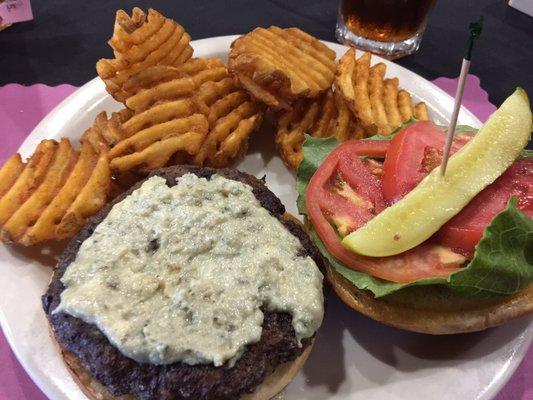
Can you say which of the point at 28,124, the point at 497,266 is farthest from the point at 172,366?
the point at 28,124

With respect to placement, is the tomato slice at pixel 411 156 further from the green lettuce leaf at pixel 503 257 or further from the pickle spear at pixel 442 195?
the green lettuce leaf at pixel 503 257

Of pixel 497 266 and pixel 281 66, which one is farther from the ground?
pixel 281 66

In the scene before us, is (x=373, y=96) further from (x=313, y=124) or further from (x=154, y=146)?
(x=154, y=146)

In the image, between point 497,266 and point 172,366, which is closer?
point 172,366

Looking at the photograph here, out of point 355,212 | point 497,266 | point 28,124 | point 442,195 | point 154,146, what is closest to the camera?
point 497,266

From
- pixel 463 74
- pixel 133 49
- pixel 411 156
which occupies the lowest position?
pixel 411 156

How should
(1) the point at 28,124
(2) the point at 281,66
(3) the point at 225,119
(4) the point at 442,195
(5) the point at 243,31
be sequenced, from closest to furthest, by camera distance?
(4) the point at 442,195, (3) the point at 225,119, (2) the point at 281,66, (1) the point at 28,124, (5) the point at 243,31

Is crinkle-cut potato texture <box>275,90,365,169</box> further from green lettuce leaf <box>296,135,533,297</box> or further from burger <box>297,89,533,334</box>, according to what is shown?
green lettuce leaf <box>296,135,533,297</box>

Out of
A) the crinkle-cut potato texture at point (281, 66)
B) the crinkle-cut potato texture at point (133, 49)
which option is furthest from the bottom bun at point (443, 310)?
the crinkle-cut potato texture at point (133, 49)
